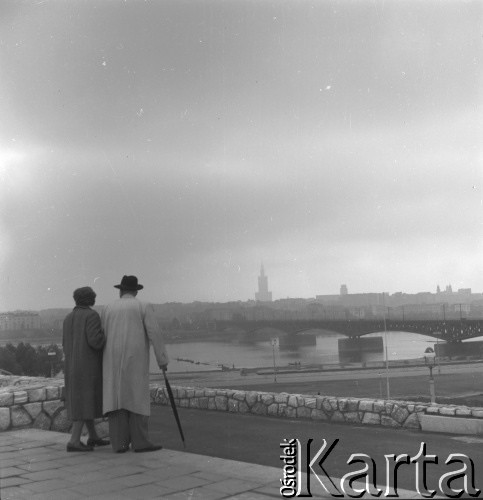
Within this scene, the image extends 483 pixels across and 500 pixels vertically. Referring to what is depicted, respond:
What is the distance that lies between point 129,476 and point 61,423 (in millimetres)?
2437

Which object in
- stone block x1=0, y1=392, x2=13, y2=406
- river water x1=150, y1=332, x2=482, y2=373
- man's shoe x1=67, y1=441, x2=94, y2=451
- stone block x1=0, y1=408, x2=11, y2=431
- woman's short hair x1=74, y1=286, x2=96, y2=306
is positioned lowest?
river water x1=150, y1=332, x2=482, y2=373

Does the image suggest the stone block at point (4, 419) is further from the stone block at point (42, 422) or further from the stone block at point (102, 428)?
the stone block at point (102, 428)

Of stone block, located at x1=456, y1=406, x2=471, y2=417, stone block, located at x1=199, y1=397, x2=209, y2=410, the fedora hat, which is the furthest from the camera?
stone block, located at x1=199, y1=397, x2=209, y2=410

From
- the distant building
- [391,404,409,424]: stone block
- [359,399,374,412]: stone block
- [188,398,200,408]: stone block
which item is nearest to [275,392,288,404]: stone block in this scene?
[359,399,374,412]: stone block

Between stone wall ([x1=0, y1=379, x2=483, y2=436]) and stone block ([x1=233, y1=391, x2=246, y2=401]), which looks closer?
stone wall ([x1=0, y1=379, x2=483, y2=436])

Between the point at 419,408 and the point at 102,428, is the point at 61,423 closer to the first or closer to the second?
the point at 102,428

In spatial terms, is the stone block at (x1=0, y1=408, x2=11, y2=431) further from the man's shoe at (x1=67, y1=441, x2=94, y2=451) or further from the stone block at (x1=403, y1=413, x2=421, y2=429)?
the stone block at (x1=403, y1=413, x2=421, y2=429)

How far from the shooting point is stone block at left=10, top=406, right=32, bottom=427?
20.2ft

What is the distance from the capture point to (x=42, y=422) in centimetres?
629

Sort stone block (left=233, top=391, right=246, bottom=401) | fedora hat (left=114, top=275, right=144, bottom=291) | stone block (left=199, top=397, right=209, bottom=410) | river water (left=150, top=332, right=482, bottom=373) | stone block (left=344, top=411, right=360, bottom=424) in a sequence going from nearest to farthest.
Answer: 1. fedora hat (left=114, top=275, right=144, bottom=291)
2. stone block (left=344, top=411, right=360, bottom=424)
3. stone block (left=233, top=391, right=246, bottom=401)
4. stone block (left=199, top=397, right=209, bottom=410)
5. river water (left=150, top=332, right=482, bottom=373)

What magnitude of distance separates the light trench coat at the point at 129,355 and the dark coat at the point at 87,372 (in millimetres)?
83

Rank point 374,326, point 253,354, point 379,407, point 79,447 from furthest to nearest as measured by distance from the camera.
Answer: point 253,354
point 374,326
point 379,407
point 79,447

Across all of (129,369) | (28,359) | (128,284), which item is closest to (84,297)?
(128,284)

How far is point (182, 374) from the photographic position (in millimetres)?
57656
